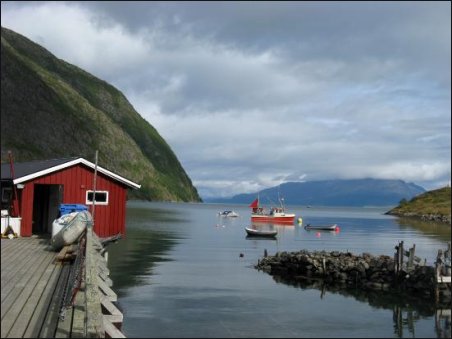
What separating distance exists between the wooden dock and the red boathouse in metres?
10.0

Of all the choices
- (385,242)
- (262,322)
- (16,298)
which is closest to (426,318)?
(262,322)

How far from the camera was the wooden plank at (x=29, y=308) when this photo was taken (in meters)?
14.4

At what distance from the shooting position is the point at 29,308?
1670 centimetres

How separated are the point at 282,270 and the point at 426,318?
1464 centimetres

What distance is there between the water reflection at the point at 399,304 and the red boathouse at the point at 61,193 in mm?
13800

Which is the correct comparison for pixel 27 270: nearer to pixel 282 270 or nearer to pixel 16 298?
pixel 16 298

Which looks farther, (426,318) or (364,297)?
(364,297)

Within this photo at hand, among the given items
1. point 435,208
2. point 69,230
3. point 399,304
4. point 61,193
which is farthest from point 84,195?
point 435,208

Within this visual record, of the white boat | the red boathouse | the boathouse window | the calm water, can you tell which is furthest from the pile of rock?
the white boat

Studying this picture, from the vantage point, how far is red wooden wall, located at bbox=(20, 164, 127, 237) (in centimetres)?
3612

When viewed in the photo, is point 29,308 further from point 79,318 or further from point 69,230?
point 69,230

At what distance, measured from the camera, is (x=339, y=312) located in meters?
28.9

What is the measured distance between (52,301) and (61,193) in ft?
72.3

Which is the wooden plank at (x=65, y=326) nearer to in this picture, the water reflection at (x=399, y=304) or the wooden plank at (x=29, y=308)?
the wooden plank at (x=29, y=308)
